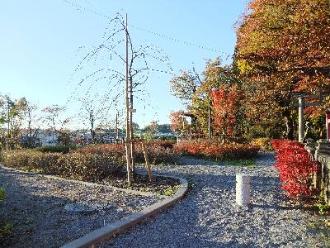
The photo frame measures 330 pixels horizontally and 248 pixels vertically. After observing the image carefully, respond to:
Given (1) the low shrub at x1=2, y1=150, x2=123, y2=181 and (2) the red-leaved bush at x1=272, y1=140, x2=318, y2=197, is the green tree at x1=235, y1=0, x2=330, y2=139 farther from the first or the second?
(1) the low shrub at x1=2, y1=150, x2=123, y2=181

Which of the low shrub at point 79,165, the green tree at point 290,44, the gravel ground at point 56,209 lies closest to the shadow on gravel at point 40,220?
the gravel ground at point 56,209

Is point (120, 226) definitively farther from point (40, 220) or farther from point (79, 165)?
point (79, 165)

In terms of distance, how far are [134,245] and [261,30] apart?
39.4 ft

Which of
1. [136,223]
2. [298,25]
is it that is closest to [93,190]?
[136,223]

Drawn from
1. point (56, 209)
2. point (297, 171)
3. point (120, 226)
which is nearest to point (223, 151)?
point (297, 171)

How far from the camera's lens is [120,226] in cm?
654

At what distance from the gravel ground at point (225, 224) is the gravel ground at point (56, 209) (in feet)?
2.49

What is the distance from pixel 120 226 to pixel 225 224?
163 centimetres

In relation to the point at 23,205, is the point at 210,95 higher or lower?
higher

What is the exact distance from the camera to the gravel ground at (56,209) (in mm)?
6660

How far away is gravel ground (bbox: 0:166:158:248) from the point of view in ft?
21.9

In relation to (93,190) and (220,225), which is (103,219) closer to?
(220,225)

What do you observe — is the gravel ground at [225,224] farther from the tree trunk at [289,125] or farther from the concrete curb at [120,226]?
the tree trunk at [289,125]

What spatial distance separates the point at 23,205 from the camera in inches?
353
